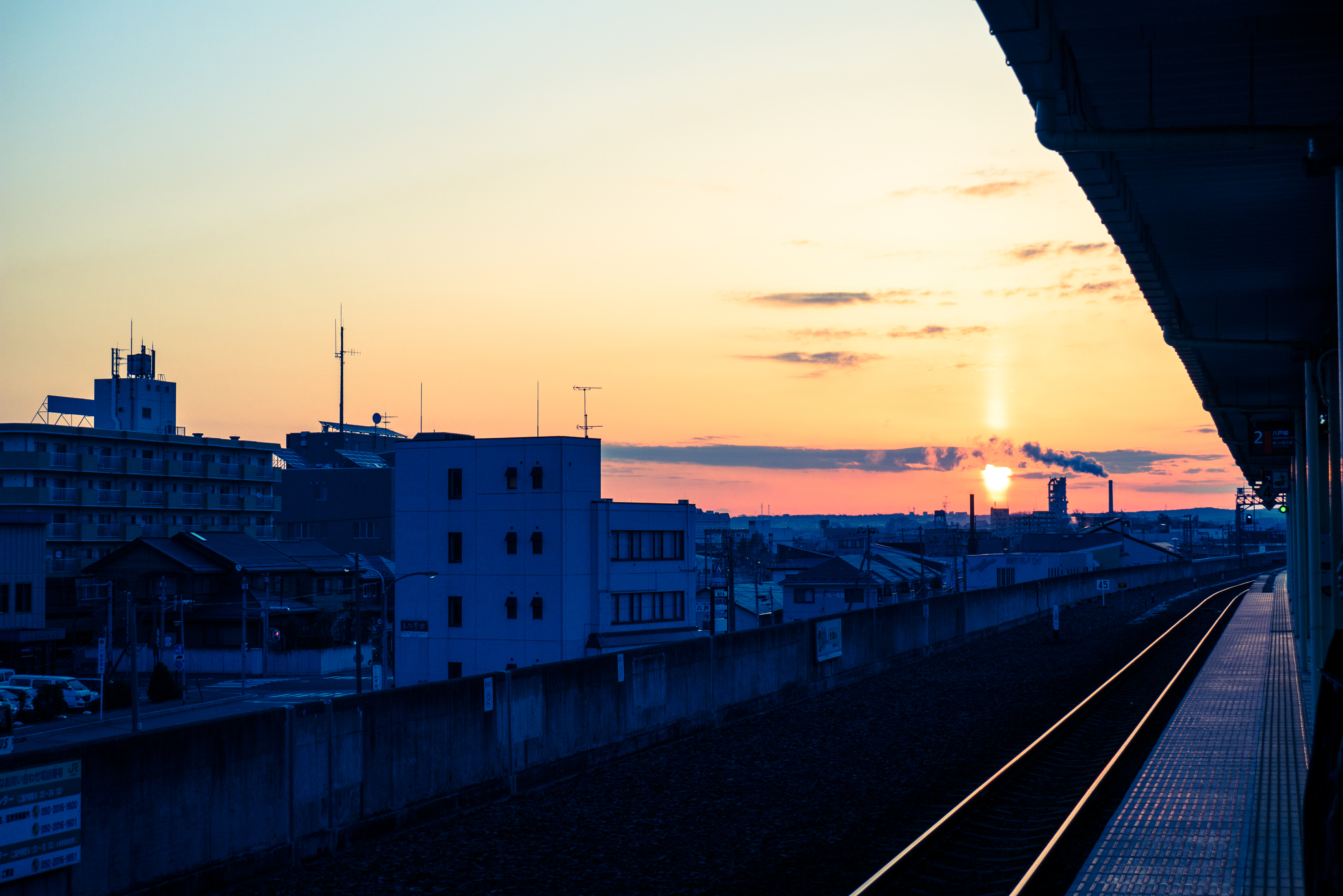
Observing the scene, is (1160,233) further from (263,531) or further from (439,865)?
(263,531)

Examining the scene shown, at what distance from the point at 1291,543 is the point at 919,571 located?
55.3 m

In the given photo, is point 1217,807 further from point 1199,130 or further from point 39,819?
point 39,819

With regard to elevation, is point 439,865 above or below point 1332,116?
below

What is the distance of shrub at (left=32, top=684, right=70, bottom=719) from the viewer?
160 ft

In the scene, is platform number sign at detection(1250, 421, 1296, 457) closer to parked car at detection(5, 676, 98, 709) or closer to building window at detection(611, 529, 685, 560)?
building window at detection(611, 529, 685, 560)

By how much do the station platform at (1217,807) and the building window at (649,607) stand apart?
33456 mm

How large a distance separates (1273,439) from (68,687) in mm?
51340

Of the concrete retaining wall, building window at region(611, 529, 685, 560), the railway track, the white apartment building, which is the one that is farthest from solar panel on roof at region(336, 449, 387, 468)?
the railway track

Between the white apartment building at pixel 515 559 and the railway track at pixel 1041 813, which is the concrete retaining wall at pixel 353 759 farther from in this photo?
the white apartment building at pixel 515 559

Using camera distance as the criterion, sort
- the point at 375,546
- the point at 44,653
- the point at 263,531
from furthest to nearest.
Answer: the point at 375,546
the point at 263,531
the point at 44,653

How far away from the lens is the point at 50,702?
49.7m

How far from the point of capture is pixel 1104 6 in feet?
28.0

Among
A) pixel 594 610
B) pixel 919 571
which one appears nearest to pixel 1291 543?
pixel 594 610

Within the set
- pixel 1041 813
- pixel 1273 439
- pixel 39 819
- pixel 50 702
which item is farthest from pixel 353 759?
pixel 50 702
